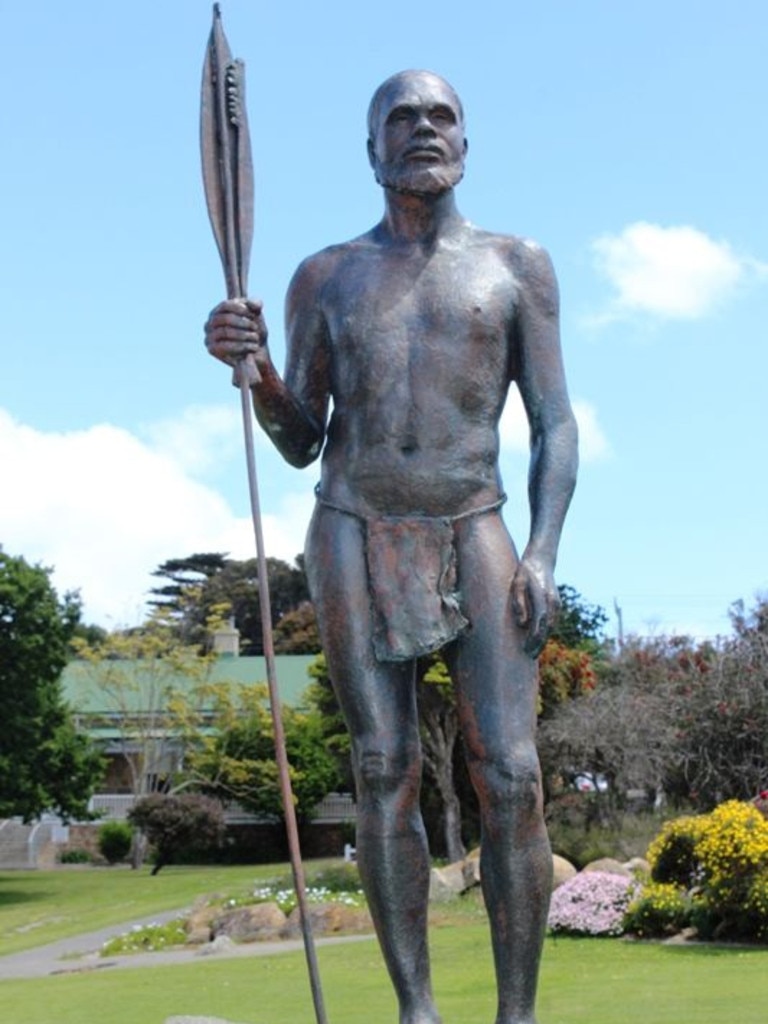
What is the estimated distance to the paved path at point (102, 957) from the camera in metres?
19.2

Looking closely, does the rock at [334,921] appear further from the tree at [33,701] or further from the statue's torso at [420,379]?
the statue's torso at [420,379]

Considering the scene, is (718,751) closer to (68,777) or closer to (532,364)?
(68,777)

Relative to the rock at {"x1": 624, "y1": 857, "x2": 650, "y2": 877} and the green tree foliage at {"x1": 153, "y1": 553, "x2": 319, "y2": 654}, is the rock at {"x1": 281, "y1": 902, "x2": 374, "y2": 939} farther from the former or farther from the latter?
the green tree foliage at {"x1": 153, "y1": 553, "x2": 319, "y2": 654}

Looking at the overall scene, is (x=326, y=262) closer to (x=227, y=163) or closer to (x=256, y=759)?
(x=227, y=163)

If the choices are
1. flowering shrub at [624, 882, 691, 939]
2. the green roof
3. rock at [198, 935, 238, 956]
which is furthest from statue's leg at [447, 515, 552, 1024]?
the green roof

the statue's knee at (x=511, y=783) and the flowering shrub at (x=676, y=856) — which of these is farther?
the flowering shrub at (x=676, y=856)

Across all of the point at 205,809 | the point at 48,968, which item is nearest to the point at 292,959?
the point at 48,968

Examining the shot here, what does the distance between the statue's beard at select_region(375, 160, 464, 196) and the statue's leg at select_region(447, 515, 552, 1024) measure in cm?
128

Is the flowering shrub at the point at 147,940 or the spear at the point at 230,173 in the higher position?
the spear at the point at 230,173

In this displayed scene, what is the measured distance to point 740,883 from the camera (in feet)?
55.2

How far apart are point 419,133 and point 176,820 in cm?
3341

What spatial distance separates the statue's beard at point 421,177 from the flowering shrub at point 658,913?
13838mm

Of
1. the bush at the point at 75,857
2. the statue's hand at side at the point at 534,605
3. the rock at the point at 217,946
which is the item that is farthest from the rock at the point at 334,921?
the bush at the point at 75,857

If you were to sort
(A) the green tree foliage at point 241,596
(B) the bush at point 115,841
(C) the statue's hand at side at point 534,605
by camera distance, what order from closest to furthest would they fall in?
1. (C) the statue's hand at side at point 534,605
2. (B) the bush at point 115,841
3. (A) the green tree foliage at point 241,596
